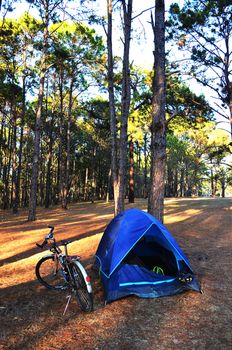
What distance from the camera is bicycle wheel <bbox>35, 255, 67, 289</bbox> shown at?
5.89 metres

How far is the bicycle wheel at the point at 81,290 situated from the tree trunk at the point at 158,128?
3.29m

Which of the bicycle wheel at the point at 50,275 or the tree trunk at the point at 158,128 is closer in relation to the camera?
the bicycle wheel at the point at 50,275

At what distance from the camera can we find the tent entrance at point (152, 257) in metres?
6.07

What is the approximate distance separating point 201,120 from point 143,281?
51.1 feet

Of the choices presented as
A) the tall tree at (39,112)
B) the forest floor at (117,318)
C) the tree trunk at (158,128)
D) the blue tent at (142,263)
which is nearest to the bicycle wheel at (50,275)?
the forest floor at (117,318)

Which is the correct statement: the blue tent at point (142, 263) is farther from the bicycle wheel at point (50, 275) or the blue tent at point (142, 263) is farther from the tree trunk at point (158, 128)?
the tree trunk at point (158, 128)

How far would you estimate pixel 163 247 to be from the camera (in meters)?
6.29

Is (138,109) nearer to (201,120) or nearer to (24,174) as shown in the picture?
(201,120)

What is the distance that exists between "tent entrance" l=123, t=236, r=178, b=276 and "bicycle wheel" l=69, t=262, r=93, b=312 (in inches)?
42.5

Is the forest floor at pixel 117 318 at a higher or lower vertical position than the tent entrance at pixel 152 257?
lower

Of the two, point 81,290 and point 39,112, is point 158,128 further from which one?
point 39,112

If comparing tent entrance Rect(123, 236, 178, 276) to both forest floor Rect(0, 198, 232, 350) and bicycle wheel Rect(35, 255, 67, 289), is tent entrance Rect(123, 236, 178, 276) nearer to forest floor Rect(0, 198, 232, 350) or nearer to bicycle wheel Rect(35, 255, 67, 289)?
forest floor Rect(0, 198, 232, 350)

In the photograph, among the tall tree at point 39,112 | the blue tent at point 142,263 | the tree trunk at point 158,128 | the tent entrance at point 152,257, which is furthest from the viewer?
the tall tree at point 39,112

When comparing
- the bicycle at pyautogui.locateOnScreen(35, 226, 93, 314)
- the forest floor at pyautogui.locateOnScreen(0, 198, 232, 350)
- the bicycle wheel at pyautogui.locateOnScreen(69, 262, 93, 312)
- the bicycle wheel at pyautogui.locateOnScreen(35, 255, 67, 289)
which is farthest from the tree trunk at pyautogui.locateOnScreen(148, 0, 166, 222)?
the bicycle wheel at pyautogui.locateOnScreen(69, 262, 93, 312)
